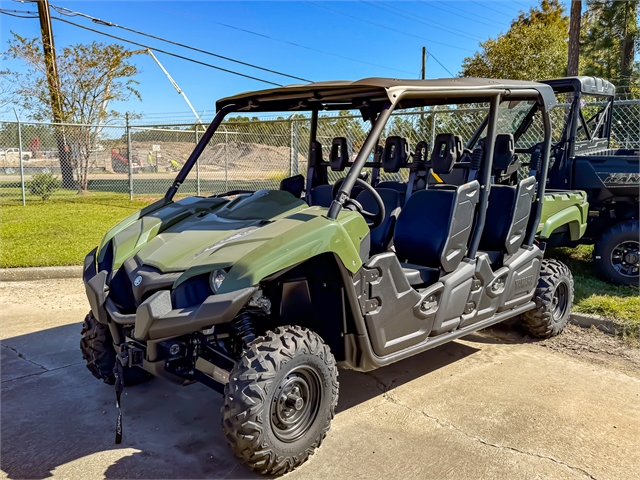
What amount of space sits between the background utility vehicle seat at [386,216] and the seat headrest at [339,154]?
30 centimetres

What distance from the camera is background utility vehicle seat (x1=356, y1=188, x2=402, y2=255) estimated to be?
4.45 meters

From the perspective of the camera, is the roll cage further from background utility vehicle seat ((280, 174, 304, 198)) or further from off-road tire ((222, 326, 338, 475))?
off-road tire ((222, 326, 338, 475))

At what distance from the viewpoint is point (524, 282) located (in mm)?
4531

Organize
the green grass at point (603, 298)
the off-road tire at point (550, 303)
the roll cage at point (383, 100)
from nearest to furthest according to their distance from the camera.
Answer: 1. the roll cage at point (383, 100)
2. the off-road tire at point (550, 303)
3. the green grass at point (603, 298)

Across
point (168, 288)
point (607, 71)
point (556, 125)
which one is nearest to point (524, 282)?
point (168, 288)

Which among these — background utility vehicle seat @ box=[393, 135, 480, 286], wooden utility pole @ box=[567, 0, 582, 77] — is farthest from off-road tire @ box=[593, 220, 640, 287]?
wooden utility pole @ box=[567, 0, 582, 77]

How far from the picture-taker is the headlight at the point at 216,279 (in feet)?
9.37

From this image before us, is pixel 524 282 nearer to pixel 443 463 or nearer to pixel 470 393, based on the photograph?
pixel 470 393

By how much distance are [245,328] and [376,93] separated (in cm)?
157

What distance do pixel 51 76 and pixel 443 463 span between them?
55.7 feet

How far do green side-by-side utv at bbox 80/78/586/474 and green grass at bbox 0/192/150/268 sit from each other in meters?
3.95

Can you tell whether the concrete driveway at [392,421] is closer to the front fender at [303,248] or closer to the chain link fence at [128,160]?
the front fender at [303,248]

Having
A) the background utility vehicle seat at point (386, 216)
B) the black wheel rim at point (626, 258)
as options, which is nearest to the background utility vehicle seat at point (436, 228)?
the background utility vehicle seat at point (386, 216)

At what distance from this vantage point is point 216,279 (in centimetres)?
288
